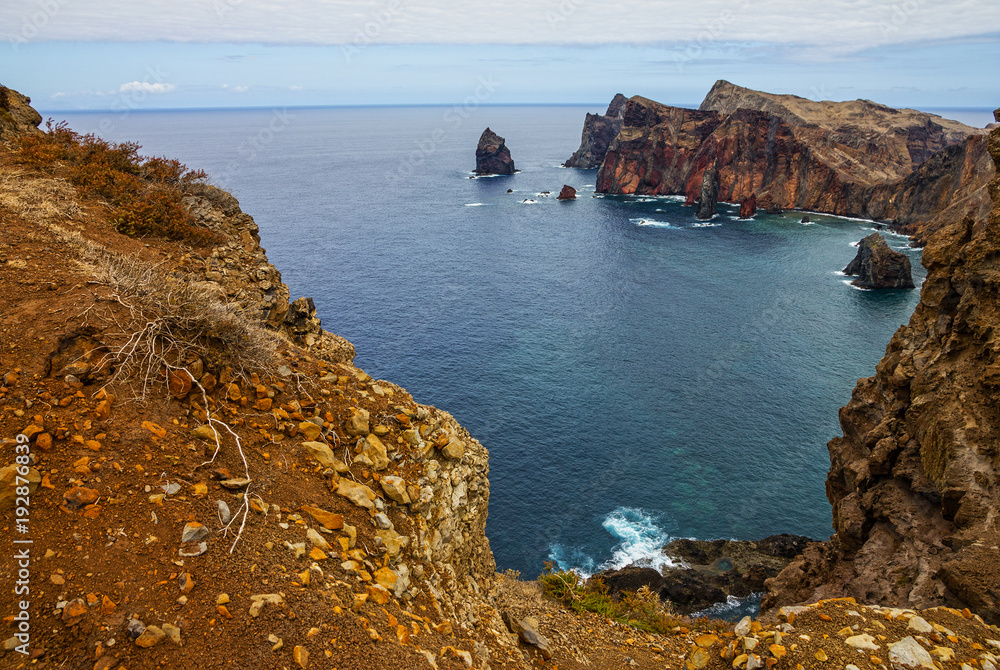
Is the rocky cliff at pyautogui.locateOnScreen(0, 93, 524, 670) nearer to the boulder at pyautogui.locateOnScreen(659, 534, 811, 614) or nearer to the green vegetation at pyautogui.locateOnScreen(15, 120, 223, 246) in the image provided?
the green vegetation at pyautogui.locateOnScreen(15, 120, 223, 246)

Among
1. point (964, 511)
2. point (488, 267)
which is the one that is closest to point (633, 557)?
point (964, 511)

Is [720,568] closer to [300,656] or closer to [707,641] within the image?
[707,641]

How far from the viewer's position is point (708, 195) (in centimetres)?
13162

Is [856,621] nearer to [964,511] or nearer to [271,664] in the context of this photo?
[964,511]

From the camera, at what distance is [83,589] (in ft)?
23.0

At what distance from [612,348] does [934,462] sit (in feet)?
137

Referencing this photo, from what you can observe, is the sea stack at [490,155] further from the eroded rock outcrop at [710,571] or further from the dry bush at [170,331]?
the dry bush at [170,331]

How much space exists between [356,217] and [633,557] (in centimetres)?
10024

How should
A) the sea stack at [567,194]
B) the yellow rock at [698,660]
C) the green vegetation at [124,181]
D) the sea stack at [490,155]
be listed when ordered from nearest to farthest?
the yellow rock at [698,660], the green vegetation at [124,181], the sea stack at [567,194], the sea stack at [490,155]

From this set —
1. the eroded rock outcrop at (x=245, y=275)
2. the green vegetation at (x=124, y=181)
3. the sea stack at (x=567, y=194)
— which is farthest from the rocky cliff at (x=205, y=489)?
the sea stack at (x=567, y=194)

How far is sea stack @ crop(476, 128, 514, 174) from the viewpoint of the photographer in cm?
18138

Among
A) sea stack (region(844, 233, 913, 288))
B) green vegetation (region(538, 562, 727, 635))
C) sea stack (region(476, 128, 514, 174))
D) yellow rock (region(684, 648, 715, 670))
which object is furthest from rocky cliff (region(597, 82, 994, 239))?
yellow rock (region(684, 648, 715, 670))

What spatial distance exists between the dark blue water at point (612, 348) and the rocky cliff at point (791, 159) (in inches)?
537

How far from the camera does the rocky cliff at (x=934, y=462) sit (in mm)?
17938
